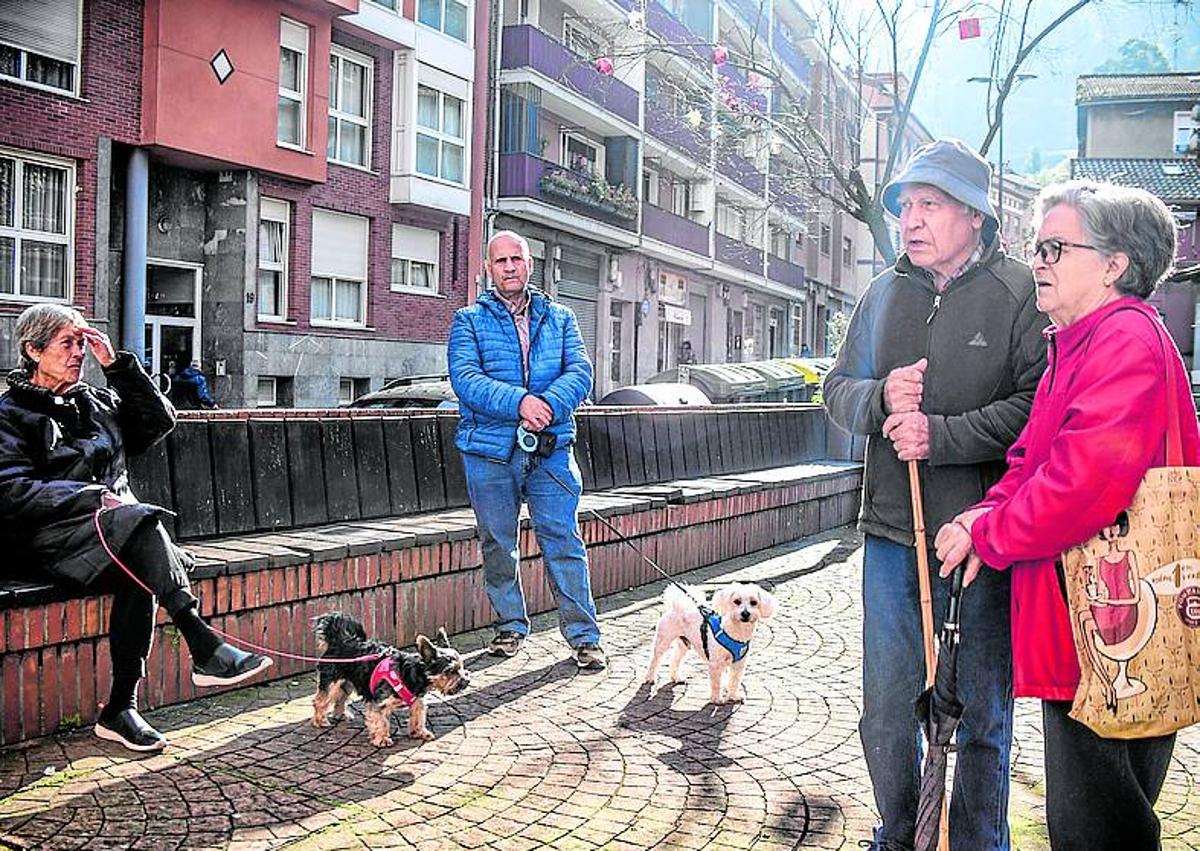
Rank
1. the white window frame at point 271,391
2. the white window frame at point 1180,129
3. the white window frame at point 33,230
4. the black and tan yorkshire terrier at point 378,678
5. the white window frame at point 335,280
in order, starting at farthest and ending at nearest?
the white window frame at point 1180,129, the white window frame at point 335,280, the white window frame at point 271,391, the white window frame at point 33,230, the black and tan yorkshire terrier at point 378,678

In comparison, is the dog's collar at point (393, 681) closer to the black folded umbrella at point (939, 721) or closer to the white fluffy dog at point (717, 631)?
the white fluffy dog at point (717, 631)

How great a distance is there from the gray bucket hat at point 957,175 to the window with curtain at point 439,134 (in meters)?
23.2

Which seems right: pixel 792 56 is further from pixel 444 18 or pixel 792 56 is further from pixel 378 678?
pixel 378 678

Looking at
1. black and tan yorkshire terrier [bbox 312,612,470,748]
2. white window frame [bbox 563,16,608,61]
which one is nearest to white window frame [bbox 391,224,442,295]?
white window frame [bbox 563,16,608,61]

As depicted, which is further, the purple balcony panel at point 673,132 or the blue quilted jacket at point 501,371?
the purple balcony panel at point 673,132

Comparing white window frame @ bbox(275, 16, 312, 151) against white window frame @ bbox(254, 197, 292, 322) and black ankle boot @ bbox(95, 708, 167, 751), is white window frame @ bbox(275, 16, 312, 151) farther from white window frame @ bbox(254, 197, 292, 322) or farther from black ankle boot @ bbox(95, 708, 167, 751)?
black ankle boot @ bbox(95, 708, 167, 751)

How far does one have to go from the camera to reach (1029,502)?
2549mm

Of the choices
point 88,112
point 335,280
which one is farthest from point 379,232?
point 88,112

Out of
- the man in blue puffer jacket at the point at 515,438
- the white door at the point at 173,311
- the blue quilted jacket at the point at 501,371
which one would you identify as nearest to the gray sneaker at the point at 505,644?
the man in blue puffer jacket at the point at 515,438

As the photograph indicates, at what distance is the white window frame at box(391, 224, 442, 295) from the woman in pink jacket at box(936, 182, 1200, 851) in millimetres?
23206

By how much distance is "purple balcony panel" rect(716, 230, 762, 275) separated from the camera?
136 ft

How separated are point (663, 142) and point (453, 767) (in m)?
33.4

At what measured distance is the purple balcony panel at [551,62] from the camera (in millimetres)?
27625

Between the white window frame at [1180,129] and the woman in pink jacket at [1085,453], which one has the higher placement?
the white window frame at [1180,129]
